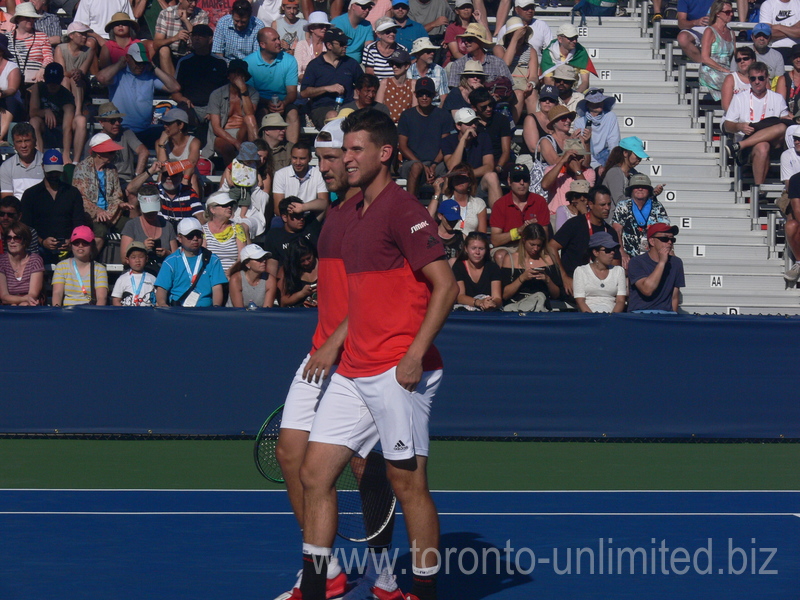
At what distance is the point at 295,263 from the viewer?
37.4 ft

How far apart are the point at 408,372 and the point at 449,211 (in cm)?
732

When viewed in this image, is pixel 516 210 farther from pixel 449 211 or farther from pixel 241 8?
pixel 241 8

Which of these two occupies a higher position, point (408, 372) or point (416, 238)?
point (416, 238)

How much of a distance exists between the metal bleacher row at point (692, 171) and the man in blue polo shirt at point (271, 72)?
0.58 m

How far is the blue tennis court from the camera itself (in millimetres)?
5738

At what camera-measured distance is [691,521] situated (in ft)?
24.2

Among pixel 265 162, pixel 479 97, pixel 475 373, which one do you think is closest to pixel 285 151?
pixel 265 162

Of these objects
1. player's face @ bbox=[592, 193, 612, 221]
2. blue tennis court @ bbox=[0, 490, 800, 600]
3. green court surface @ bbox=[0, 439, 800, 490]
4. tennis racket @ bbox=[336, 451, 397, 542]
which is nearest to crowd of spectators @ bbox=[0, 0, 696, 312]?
player's face @ bbox=[592, 193, 612, 221]

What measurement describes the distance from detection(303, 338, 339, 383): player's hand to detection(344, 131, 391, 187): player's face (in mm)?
829

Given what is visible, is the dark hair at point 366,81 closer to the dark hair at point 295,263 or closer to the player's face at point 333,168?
the dark hair at point 295,263

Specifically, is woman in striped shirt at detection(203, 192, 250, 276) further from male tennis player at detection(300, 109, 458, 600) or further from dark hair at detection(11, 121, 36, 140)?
male tennis player at detection(300, 109, 458, 600)

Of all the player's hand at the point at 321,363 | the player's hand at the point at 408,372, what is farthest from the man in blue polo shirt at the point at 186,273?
the player's hand at the point at 408,372

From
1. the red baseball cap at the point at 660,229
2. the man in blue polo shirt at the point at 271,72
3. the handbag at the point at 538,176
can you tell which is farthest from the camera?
the man in blue polo shirt at the point at 271,72

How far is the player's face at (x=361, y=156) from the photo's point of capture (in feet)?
16.4
